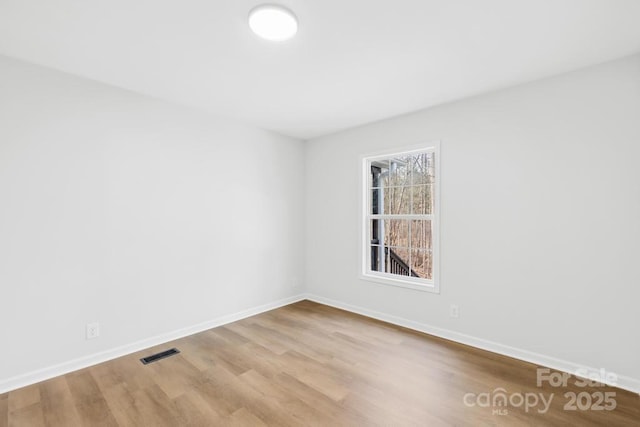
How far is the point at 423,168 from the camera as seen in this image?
11.6ft

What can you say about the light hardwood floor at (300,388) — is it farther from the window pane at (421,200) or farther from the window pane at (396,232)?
the window pane at (421,200)

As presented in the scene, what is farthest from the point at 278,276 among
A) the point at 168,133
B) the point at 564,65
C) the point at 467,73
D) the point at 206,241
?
the point at 564,65

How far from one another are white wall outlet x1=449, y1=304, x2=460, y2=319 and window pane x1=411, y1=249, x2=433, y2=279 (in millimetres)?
412

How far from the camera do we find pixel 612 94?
2.31 metres

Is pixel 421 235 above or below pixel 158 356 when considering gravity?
above

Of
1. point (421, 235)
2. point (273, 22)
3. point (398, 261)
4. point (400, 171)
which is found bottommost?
point (398, 261)

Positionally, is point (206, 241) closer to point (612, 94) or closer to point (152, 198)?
point (152, 198)

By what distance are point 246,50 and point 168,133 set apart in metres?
1.46

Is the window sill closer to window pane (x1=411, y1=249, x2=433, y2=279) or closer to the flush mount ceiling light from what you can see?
window pane (x1=411, y1=249, x2=433, y2=279)

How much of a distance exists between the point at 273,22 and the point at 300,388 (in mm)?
2583

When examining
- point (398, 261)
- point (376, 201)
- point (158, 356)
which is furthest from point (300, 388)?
point (376, 201)

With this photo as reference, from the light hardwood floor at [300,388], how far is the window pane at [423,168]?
5.89ft

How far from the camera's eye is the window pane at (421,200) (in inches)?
136

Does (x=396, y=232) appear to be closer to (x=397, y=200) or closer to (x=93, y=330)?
(x=397, y=200)
